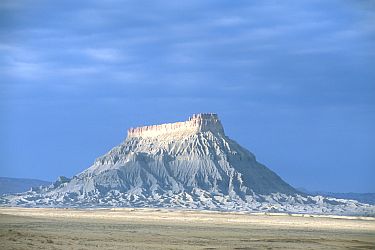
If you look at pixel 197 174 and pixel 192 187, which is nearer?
pixel 192 187

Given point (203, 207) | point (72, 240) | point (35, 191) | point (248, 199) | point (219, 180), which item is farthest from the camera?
point (35, 191)

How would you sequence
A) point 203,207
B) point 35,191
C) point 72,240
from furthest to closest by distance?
point 35,191
point 203,207
point 72,240

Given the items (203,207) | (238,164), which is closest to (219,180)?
(238,164)

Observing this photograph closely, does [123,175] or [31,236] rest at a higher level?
[123,175]

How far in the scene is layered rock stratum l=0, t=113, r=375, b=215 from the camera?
165875mm

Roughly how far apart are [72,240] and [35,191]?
161793mm

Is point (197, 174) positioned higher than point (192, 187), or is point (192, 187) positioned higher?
point (197, 174)

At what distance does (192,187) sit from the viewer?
18275cm

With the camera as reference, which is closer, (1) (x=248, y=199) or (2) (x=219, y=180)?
(1) (x=248, y=199)

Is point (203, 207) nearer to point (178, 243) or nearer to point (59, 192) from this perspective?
point (59, 192)

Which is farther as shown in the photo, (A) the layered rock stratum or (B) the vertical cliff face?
(B) the vertical cliff face

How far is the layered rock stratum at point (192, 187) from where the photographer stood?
166 m

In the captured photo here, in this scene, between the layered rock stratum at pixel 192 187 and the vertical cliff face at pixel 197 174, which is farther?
the vertical cliff face at pixel 197 174

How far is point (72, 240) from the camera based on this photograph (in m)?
42.2
